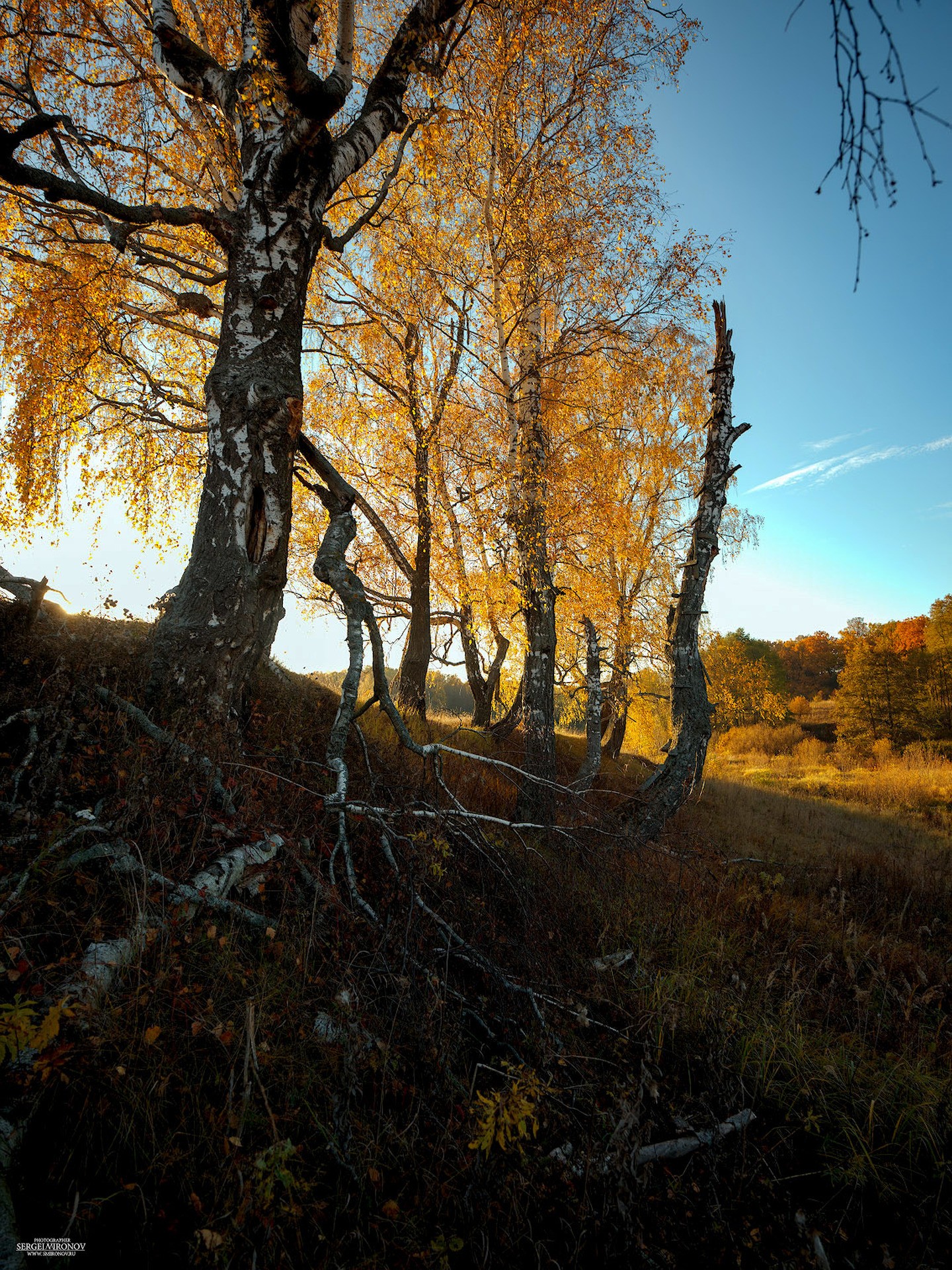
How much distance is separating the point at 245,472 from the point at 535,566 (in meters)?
3.96

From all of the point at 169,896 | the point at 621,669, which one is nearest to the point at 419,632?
the point at 621,669

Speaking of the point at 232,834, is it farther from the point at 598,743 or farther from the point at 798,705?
the point at 798,705

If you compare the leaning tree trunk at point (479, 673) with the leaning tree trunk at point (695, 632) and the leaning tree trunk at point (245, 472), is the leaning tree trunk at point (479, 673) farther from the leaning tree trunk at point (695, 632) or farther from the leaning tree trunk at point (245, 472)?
the leaning tree trunk at point (245, 472)

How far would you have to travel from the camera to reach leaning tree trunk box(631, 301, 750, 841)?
685 centimetres

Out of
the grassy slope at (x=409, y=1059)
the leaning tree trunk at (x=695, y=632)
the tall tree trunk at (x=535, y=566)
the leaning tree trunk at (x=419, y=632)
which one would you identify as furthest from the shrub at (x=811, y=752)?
the grassy slope at (x=409, y=1059)

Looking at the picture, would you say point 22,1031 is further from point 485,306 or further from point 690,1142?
point 485,306

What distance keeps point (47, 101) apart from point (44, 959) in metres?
9.11

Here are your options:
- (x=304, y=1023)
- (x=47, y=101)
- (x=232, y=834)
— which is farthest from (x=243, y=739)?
(x=47, y=101)

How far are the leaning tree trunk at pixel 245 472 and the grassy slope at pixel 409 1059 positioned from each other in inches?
18.9

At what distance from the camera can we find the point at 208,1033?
6.89 ft

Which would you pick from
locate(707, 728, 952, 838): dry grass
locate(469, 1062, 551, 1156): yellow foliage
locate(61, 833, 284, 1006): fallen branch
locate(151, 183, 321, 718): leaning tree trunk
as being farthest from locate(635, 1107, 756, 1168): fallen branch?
locate(707, 728, 952, 838): dry grass

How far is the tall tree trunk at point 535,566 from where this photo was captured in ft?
22.4

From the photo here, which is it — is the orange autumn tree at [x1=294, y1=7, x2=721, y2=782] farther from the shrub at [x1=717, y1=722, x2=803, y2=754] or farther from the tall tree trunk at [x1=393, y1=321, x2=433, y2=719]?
the shrub at [x1=717, y1=722, x2=803, y2=754]

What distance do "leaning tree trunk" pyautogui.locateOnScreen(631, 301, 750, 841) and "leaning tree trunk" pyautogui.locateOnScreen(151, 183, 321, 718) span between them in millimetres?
4950
